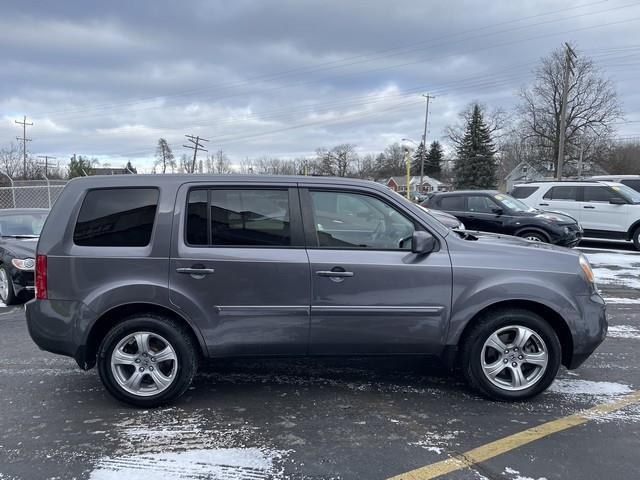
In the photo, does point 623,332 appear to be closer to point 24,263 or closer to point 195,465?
point 195,465

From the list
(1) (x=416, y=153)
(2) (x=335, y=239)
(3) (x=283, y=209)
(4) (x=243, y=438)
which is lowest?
(4) (x=243, y=438)

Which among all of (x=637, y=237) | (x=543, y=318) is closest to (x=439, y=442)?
(x=543, y=318)

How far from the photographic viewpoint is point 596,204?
43.6 ft

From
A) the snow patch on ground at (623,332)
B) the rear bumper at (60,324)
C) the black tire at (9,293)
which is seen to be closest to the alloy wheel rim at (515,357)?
the snow patch on ground at (623,332)

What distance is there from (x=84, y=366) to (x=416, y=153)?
103174 mm

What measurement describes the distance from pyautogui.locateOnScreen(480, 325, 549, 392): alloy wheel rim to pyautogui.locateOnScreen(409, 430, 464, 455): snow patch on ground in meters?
0.67

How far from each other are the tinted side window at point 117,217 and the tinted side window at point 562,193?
13.3m

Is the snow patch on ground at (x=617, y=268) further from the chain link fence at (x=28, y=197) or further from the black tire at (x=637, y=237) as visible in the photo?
the chain link fence at (x=28, y=197)

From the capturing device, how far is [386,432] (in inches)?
131

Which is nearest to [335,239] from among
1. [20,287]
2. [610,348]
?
[610,348]

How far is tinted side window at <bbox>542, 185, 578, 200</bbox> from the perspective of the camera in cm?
1376

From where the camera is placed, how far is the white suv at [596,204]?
12.7 meters

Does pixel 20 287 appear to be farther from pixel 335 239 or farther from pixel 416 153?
pixel 416 153

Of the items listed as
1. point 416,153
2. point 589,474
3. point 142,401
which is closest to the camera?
point 589,474
